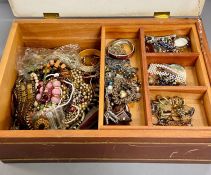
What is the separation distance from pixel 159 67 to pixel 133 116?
0.23 meters

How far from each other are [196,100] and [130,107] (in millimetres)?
238

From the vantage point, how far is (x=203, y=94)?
40.5 inches

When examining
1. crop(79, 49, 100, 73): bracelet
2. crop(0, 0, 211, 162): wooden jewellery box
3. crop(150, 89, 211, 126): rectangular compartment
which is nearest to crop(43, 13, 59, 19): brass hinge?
crop(0, 0, 211, 162): wooden jewellery box

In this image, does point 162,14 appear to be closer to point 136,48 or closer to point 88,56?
point 136,48

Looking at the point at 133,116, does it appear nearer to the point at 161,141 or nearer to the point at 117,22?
the point at 161,141

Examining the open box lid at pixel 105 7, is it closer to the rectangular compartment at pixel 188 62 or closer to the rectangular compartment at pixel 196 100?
the rectangular compartment at pixel 188 62

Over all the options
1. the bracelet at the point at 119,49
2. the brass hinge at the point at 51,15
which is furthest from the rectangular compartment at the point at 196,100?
the brass hinge at the point at 51,15

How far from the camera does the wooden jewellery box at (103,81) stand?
0.89m

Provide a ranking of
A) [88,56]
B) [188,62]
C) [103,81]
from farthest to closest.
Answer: [88,56], [188,62], [103,81]

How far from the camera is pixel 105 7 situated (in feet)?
3.89

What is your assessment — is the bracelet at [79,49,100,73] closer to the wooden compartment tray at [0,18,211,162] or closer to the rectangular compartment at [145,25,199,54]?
the wooden compartment tray at [0,18,211,162]

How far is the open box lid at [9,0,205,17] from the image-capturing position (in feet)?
3.81

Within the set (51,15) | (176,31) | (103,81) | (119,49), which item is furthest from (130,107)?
(51,15)

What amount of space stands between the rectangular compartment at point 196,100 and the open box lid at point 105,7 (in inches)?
13.7
